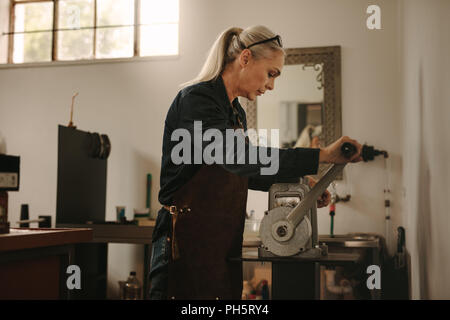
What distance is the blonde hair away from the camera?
154 centimetres

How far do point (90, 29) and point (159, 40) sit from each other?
63 centimetres

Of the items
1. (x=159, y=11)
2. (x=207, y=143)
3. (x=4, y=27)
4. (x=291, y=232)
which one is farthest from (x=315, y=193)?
(x=4, y=27)

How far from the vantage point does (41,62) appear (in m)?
4.25

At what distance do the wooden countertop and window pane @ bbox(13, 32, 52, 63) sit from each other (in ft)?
9.87


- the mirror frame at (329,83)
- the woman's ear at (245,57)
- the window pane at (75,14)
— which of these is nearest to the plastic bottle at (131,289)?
the mirror frame at (329,83)

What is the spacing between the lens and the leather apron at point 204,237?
4.62 ft

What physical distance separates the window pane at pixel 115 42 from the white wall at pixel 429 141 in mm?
2325

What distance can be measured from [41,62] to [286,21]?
206 centimetres

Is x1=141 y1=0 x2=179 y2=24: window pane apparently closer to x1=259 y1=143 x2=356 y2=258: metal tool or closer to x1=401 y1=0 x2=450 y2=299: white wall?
x1=401 y1=0 x2=450 y2=299: white wall

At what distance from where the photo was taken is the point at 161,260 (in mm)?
1438

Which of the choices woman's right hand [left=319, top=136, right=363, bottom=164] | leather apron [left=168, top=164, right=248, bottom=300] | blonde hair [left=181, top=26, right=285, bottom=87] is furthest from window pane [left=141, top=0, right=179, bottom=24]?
woman's right hand [left=319, top=136, right=363, bottom=164]

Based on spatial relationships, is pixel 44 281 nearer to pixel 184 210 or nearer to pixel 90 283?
pixel 184 210

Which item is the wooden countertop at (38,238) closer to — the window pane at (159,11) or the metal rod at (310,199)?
the metal rod at (310,199)
